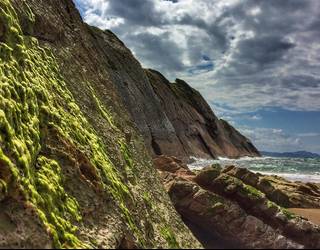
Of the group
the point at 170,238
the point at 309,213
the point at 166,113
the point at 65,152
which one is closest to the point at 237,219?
the point at 170,238

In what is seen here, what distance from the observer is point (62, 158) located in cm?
972

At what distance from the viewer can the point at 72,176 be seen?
378 inches

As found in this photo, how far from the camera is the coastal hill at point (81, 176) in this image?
812cm

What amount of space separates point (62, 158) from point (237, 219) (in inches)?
387

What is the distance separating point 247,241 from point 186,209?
106 inches

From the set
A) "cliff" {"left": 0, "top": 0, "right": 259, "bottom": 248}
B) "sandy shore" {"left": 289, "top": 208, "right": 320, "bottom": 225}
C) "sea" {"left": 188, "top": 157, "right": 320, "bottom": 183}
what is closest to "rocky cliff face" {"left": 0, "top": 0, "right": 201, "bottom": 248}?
"cliff" {"left": 0, "top": 0, "right": 259, "bottom": 248}

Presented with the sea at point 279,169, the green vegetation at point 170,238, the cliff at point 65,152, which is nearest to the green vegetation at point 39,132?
the cliff at point 65,152

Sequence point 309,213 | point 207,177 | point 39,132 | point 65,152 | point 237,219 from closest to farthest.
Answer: point 39,132 < point 65,152 < point 237,219 < point 207,177 < point 309,213

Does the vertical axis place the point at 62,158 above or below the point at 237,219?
above

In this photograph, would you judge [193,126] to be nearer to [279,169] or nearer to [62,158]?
[279,169]

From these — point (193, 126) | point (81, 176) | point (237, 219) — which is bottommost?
point (237, 219)

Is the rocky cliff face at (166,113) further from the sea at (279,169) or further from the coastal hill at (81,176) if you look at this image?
the coastal hill at (81,176)

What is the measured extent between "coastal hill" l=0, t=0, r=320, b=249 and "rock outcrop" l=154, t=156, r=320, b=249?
0.04m

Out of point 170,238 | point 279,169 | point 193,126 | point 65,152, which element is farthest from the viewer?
point 193,126
